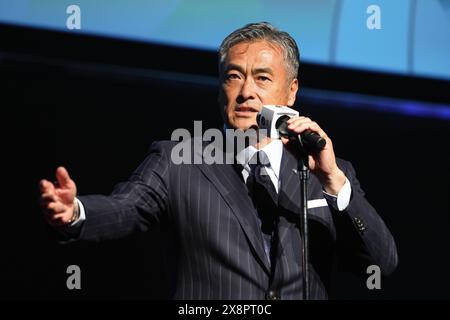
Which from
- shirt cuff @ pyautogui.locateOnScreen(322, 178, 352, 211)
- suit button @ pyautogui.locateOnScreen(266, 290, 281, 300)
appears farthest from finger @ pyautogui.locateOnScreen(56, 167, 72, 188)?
shirt cuff @ pyautogui.locateOnScreen(322, 178, 352, 211)

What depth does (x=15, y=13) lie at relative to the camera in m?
2.95

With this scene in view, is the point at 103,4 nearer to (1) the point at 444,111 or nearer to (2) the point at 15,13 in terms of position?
(2) the point at 15,13

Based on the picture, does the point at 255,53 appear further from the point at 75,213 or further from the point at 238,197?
the point at 75,213

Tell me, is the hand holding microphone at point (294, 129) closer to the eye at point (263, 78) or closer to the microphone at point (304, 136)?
the microphone at point (304, 136)

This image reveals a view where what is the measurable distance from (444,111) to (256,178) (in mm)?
1419

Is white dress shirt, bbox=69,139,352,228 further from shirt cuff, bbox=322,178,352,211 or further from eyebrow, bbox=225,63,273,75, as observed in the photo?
eyebrow, bbox=225,63,273,75

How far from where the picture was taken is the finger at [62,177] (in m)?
1.71

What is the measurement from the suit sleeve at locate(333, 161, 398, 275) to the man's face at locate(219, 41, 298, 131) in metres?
0.36

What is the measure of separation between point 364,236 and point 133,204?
2.04ft

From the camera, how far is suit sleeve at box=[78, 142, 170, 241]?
1.93m

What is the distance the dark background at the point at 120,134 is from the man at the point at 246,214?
0.84 metres

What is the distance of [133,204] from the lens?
2.06m
